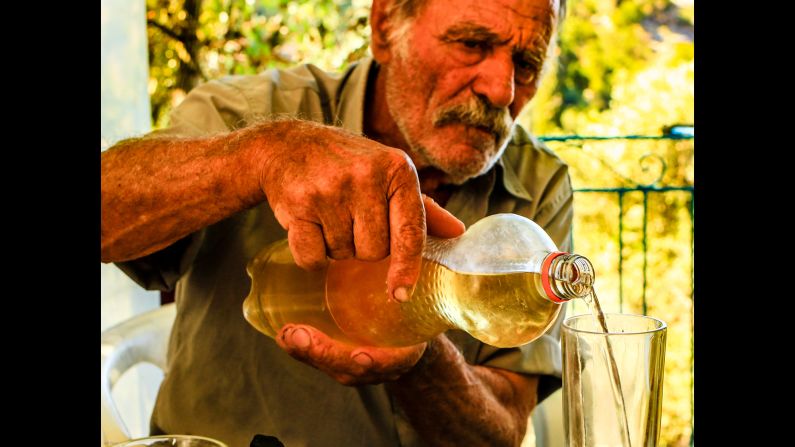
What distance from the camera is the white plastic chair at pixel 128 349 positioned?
1058 millimetres

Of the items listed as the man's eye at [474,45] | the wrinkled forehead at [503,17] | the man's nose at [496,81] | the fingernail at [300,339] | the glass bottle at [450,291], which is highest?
the wrinkled forehead at [503,17]

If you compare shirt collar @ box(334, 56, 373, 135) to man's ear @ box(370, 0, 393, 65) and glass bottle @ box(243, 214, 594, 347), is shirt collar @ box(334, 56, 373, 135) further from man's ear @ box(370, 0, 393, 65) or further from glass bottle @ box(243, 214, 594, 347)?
glass bottle @ box(243, 214, 594, 347)

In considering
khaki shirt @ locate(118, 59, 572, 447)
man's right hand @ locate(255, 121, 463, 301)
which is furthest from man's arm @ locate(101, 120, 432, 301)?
khaki shirt @ locate(118, 59, 572, 447)

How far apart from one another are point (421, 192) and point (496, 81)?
184mm

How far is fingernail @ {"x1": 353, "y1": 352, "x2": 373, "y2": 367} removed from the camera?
33.9 inches

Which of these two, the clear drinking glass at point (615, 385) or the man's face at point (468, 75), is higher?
the man's face at point (468, 75)

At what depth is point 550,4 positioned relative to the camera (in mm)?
1154

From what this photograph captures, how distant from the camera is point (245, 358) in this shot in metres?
1.24

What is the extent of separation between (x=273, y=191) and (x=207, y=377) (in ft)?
1.85

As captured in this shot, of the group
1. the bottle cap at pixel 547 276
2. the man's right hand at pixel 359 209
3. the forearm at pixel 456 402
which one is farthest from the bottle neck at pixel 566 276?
the forearm at pixel 456 402

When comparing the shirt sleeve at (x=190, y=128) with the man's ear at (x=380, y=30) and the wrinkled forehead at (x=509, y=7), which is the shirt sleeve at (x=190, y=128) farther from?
the wrinkled forehead at (x=509, y=7)

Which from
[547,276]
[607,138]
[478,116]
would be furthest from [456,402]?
[607,138]

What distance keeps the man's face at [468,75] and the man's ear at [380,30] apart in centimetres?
6
